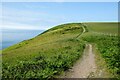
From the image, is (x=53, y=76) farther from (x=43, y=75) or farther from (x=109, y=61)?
(x=109, y=61)

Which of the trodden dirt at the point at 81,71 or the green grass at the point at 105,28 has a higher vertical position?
the green grass at the point at 105,28

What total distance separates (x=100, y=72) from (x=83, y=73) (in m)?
1.29

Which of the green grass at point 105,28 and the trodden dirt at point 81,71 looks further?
the green grass at point 105,28

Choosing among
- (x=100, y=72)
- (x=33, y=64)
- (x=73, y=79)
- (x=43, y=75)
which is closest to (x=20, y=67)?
(x=33, y=64)

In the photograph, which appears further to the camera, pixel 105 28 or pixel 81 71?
pixel 105 28

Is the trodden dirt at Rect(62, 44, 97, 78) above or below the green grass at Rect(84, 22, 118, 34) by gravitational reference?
below

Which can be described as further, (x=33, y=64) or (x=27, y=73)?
(x=33, y=64)

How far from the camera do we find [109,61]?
22516 mm

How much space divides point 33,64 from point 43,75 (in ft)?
11.4

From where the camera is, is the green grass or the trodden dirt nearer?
the trodden dirt

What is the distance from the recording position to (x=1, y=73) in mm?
18156

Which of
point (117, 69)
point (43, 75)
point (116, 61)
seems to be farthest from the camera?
point (116, 61)

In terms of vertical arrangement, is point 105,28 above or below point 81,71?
above

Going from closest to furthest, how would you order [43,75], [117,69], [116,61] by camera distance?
[43,75], [117,69], [116,61]
